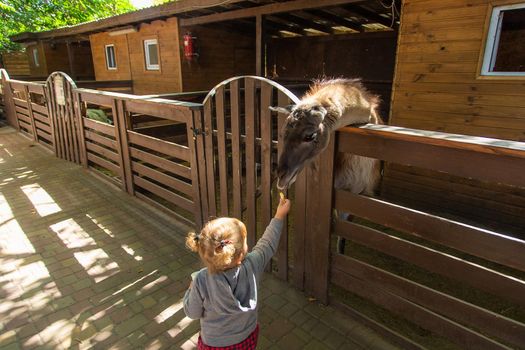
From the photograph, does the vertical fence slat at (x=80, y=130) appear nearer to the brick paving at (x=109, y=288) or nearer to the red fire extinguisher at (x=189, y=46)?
the brick paving at (x=109, y=288)

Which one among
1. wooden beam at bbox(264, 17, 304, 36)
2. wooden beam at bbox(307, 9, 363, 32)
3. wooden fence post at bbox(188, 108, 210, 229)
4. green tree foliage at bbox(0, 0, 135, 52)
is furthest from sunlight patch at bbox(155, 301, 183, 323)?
green tree foliage at bbox(0, 0, 135, 52)

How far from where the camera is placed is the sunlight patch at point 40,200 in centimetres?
496

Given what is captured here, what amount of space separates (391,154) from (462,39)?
118 inches

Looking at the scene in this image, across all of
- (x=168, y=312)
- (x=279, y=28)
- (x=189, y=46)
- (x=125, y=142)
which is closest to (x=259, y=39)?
(x=189, y=46)

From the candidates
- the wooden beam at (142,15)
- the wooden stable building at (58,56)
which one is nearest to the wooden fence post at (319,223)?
the wooden beam at (142,15)

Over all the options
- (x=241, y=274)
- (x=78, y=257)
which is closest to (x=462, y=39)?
(x=241, y=274)

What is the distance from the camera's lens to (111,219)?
→ 185 inches

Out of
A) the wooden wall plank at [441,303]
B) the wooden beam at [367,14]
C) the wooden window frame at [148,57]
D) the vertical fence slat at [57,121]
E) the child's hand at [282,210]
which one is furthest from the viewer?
the wooden window frame at [148,57]

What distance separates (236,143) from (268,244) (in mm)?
1580

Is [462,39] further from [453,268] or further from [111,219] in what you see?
[111,219]

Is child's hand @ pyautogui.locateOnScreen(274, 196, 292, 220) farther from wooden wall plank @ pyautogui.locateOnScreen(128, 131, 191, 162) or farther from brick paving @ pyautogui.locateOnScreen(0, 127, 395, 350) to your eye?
wooden wall plank @ pyautogui.locateOnScreen(128, 131, 191, 162)

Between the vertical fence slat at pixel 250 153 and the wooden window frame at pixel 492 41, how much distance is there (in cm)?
306

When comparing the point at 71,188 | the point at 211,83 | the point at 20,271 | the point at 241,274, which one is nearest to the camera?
the point at 241,274

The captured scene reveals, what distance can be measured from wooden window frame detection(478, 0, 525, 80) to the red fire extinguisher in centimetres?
642
